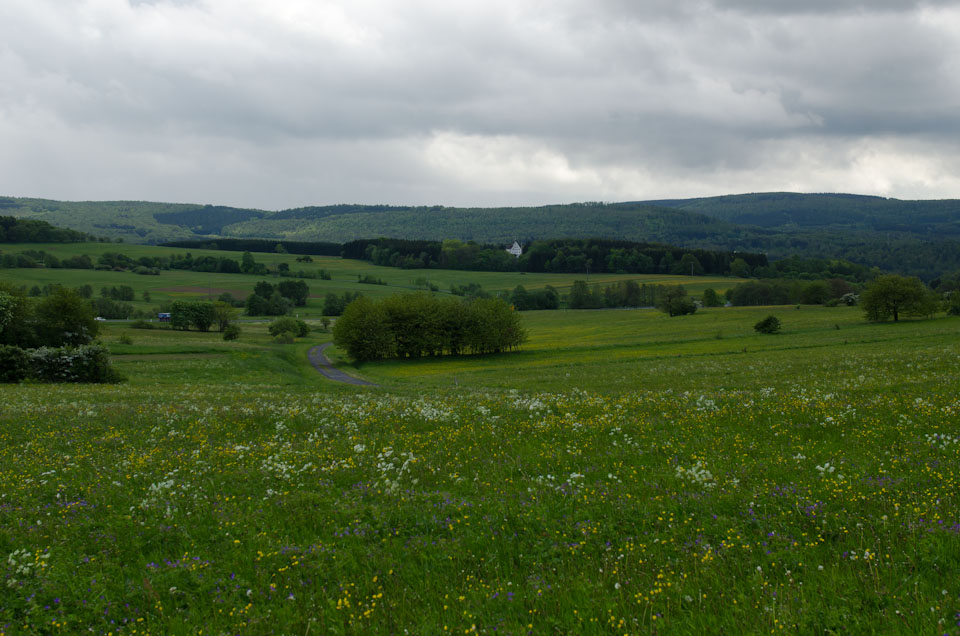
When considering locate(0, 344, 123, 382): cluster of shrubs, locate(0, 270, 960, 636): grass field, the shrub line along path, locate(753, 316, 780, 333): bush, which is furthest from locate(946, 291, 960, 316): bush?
locate(0, 344, 123, 382): cluster of shrubs

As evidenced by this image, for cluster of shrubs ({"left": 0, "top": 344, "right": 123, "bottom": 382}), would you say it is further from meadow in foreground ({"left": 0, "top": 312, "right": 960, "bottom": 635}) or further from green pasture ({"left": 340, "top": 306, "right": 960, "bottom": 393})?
meadow in foreground ({"left": 0, "top": 312, "right": 960, "bottom": 635})

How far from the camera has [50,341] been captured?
165 ft

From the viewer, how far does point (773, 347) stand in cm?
6147

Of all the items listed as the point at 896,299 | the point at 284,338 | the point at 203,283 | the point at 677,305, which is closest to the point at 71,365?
the point at 284,338

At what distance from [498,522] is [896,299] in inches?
3775

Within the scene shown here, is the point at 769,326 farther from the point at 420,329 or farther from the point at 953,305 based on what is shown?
the point at 420,329

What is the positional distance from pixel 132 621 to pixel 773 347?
66.0 meters

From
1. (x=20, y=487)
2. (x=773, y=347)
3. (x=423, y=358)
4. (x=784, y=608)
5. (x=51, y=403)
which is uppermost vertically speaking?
(x=784, y=608)

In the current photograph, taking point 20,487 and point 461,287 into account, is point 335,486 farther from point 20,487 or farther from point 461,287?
point 461,287

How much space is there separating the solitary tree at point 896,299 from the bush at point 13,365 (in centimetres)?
10081

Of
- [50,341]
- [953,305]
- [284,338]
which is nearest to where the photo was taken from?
[50,341]

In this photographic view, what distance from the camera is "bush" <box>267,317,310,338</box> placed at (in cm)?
11225

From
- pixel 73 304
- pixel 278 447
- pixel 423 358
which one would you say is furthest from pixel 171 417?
pixel 423 358

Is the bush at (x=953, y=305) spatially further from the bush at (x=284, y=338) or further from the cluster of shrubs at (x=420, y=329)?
the bush at (x=284, y=338)
